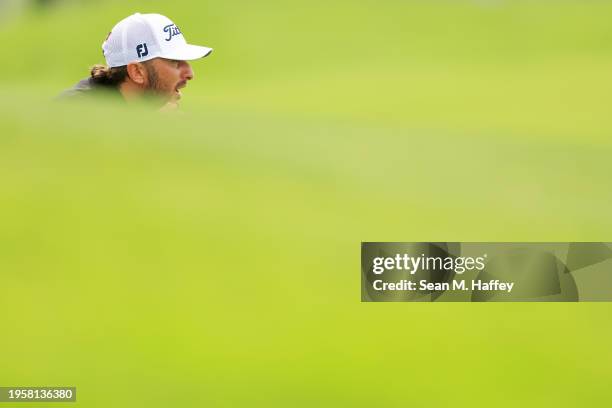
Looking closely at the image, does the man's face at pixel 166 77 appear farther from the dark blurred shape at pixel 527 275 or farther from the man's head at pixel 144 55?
the dark blurred shape at pixel 527 275

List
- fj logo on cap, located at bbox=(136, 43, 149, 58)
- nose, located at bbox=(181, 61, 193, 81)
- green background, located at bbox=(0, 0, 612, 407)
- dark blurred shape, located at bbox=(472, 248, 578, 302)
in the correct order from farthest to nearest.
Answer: nose, located at bbox=(181, 61, 193, 81) < fj logo on cap, located at bbox=(136, 43, 149, 58) < dark blurred shape, located at bbox=(472, 248, 578, 302) < green background, located at bbox=(0, 0, 612, 407)

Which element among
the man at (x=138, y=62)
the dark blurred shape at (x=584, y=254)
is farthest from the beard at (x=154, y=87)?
the dark blurred shape at (x=584, y=254)

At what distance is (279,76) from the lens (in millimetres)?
7539

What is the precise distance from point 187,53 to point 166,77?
164 mm

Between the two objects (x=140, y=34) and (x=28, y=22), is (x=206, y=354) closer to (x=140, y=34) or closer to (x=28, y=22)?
(x=140, y=34)

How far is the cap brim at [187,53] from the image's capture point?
4.17 meters

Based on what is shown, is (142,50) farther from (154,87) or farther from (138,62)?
(154,87)

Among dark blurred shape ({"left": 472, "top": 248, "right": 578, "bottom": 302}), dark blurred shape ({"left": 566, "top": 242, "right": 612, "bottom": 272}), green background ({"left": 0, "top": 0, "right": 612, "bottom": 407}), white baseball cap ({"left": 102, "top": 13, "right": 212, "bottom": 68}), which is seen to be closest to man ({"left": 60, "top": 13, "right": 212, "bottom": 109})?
white baseball cap ({"left": 102, "top": 13, "right": 212, "bottom": 68})

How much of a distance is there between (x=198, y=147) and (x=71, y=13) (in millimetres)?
3098

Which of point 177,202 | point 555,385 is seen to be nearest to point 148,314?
point 177,202

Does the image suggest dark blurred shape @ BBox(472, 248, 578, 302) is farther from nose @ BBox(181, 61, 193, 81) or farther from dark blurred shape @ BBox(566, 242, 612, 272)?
nose @ BBox(181, 61, 193, 81)

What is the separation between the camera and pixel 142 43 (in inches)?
162

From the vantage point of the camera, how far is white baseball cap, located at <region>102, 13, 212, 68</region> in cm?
411

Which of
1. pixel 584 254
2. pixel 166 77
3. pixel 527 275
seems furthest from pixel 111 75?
pixel 584 254
